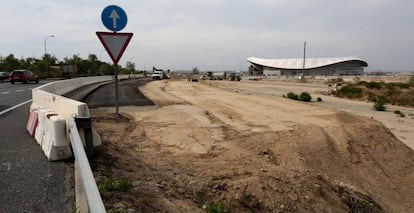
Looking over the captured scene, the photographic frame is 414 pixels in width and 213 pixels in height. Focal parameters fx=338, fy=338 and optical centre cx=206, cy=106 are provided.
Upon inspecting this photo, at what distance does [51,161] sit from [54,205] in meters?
1.83

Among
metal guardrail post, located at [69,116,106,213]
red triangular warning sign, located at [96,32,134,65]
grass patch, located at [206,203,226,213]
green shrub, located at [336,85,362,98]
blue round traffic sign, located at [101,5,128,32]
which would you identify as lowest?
grass patch, located at [206,203,226,213]

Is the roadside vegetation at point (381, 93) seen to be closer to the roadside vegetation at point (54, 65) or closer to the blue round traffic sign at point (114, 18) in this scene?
the blue round traffic sign at point (114, 18)

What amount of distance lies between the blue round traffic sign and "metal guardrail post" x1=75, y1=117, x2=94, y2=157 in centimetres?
510

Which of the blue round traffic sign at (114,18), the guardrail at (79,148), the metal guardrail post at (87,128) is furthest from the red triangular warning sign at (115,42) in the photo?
the metal guardrail post at (87,128)

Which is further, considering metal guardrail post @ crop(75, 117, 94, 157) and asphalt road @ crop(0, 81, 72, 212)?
metal guardrail post @ crop(75, 117, 94, 157)

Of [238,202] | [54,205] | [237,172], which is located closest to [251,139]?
[237,172]

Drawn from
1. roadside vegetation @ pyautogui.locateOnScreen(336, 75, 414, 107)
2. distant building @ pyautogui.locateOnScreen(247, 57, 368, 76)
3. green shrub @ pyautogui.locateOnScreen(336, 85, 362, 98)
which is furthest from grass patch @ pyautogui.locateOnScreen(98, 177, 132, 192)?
distant building @ pyautogui.locateOnScreen(247, 57, 368, 76)

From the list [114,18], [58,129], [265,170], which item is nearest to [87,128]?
[58,129]

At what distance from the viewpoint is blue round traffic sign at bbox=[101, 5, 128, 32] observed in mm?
9531

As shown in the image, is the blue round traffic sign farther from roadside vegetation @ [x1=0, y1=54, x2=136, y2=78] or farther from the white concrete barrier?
roadside vegetation @ [x1=0, y1=54, x2=136, y2=78]

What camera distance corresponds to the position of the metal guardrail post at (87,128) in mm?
5188

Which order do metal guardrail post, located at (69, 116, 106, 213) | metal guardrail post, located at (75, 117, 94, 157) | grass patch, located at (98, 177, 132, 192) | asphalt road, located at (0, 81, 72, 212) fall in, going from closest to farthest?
1. metal guardrail post, located at (69, 116, 106, 213)
2. asphalt road, located at (0, 81, 72, 212)
3. grass patch, located at (98, 177, 132, 192)
4. metal guardrail post, located at (75, 117, 94, 157)

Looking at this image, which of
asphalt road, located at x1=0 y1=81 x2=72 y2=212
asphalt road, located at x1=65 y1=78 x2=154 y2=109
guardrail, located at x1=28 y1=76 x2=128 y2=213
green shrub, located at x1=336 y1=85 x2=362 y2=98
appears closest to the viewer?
guardrail, located at x1=28 y1=76 x2=128 y2=213

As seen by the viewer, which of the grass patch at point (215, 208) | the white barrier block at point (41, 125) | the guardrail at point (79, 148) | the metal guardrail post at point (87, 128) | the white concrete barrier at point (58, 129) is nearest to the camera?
the guardrail at point (79, 148)
